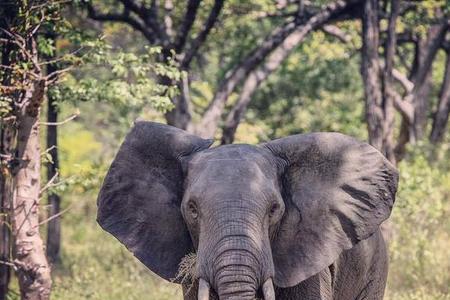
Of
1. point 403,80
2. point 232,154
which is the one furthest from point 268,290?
point 403,80

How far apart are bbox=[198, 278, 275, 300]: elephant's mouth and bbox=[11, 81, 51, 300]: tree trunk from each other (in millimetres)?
3654

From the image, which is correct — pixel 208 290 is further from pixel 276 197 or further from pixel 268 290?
pixel 276 197

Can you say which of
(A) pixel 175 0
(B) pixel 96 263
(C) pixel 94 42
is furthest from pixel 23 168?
(A) pixel 175 0

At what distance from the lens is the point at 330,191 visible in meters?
7.64

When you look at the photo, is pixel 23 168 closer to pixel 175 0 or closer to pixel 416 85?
pixel 175 0

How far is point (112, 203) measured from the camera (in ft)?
25.4

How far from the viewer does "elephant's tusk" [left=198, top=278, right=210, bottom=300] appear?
6.50 m

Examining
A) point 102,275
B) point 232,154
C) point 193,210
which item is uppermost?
point 232,154

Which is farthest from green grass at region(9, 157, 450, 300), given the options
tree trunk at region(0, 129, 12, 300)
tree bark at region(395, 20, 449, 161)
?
tree bark at region(395, 20, 449, 161)

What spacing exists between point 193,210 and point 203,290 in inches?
26.2

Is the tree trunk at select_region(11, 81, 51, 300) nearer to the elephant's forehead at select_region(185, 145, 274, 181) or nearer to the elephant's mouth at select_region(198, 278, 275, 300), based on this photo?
the elephant's forehead at select_region(185, 145, 274, 181)

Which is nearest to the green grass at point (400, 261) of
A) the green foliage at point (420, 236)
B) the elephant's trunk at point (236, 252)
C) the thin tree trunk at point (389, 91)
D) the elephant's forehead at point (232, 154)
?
the green foliage at point (420, 236)

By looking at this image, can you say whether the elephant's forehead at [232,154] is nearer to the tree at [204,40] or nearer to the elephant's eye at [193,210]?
the elephant's eye at [193,210]

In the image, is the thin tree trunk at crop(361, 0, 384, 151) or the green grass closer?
the green grass
